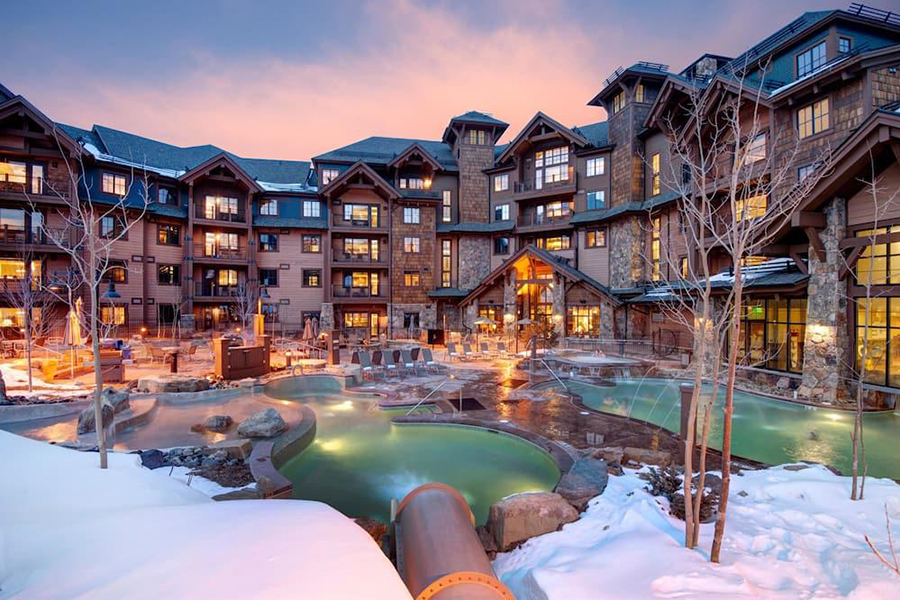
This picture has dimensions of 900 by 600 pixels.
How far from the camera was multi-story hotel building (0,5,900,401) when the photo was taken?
16.5m

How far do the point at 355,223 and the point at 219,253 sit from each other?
9.67m

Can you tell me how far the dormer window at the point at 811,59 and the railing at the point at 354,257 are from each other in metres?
24.9

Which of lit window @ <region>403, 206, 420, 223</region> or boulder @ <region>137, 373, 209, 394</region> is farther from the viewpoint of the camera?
lit window @ <region>403, 206, 420, 223</region>

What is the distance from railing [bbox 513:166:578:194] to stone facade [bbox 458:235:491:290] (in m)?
4.37

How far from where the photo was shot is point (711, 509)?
205 inches

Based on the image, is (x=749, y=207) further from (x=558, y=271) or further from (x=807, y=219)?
(x=558, y=271)

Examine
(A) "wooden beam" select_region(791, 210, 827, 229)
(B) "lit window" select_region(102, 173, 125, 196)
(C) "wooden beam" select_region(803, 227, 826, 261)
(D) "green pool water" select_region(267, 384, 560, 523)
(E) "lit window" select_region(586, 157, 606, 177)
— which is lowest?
(D) "green pool water" select_region(267, 384, 560, 523)

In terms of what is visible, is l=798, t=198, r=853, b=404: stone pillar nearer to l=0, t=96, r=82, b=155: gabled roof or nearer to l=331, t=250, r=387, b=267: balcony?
l=331, t=250, r=387, b=267: balcony

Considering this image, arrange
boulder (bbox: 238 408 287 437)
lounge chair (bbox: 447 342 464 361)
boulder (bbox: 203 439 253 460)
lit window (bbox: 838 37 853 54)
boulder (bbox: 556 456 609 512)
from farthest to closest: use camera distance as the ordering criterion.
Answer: lounge chair (bbox: 447 342 464 361), lit window (bbox: 838 37 853 54), boulder (bbox: 238 408 287 437), boulder (bbox: 203 439 253 460), boulder (bbox: 556 456 609 512)

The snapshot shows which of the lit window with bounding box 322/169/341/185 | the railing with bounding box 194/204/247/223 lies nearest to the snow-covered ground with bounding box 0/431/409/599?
the railing with bounding box 194/204/247/223

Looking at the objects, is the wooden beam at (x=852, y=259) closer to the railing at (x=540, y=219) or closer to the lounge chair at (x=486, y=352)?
the lounge chair at (x=486, y=352)

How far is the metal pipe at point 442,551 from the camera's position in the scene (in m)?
2.97

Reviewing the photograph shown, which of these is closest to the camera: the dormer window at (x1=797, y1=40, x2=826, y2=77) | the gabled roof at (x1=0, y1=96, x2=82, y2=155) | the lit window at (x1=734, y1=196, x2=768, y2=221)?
the lit window at (x1=734, y1=196, x2=768, y2=221)

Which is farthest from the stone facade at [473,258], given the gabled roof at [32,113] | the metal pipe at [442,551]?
the metal pipe at [442,551]
